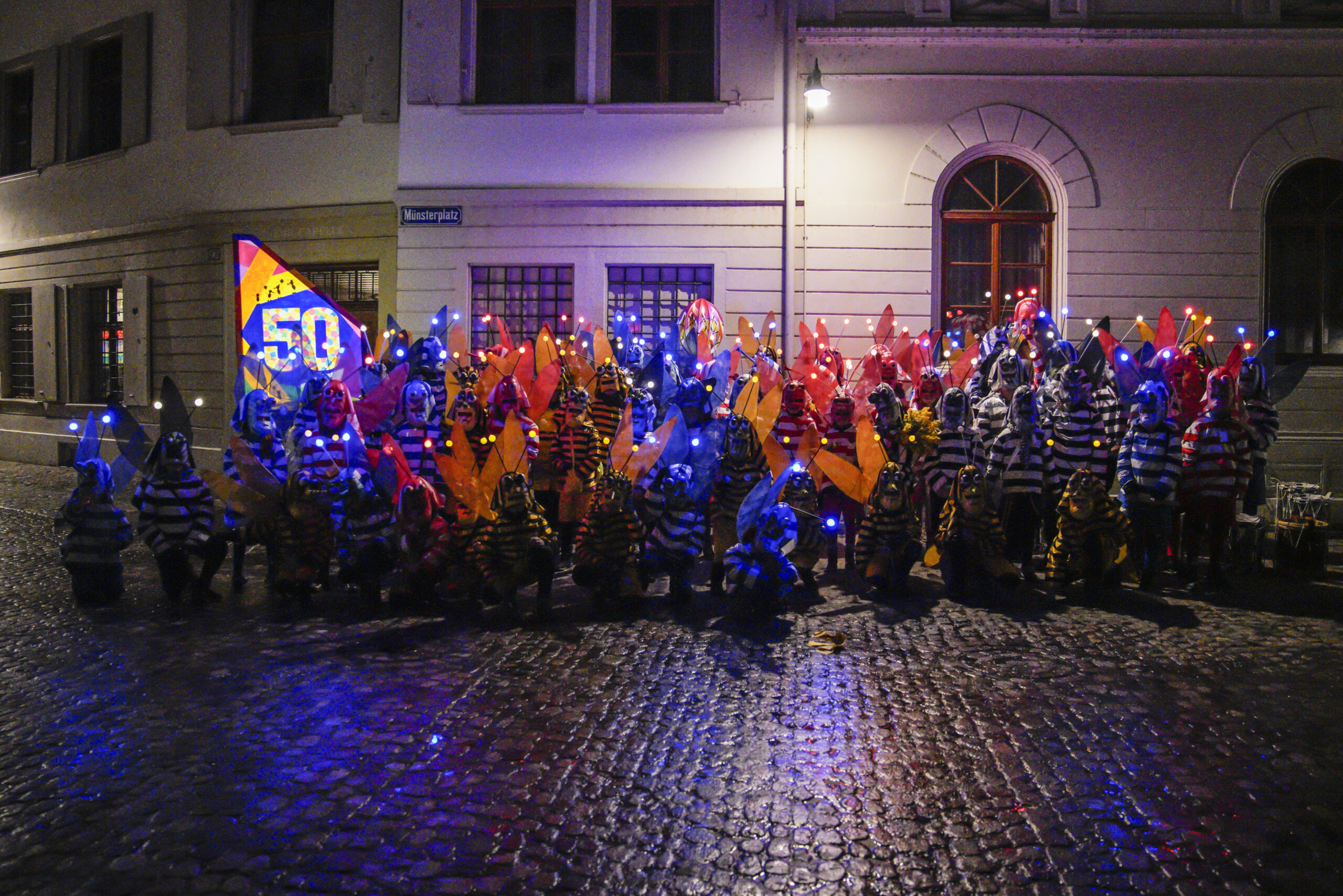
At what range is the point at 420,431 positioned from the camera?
758 centimetres

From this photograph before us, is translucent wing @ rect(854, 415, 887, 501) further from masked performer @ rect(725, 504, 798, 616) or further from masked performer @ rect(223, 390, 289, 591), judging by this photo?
masked performer @ rect(223, 390, 289, 591)

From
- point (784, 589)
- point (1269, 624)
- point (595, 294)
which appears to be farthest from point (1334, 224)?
point (784, 589)

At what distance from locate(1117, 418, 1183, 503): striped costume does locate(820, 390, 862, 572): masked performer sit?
80.7 inches

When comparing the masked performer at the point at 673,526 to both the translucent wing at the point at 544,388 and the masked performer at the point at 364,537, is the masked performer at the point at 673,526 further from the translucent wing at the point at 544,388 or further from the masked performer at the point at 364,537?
the translucent wing at the point at 544,388

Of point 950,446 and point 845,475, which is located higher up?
point 950,446

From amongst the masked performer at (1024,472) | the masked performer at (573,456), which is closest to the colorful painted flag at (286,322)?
the masked performer at (573,456)

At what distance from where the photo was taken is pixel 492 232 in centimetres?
1313

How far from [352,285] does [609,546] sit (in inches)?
390

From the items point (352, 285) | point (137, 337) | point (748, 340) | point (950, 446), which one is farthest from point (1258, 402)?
point (137, 337)

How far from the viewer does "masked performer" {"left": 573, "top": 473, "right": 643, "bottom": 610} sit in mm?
6129

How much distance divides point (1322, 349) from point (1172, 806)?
11549 millimetres

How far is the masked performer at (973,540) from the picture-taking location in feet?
21.4

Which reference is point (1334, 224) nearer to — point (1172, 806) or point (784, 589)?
point (784, 589)

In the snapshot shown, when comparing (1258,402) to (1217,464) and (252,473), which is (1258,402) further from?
(252,473)
